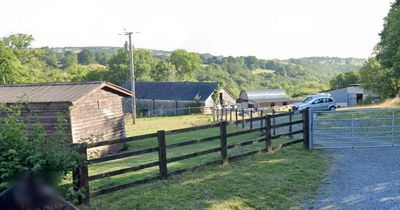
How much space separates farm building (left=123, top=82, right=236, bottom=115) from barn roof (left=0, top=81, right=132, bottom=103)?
27799mm

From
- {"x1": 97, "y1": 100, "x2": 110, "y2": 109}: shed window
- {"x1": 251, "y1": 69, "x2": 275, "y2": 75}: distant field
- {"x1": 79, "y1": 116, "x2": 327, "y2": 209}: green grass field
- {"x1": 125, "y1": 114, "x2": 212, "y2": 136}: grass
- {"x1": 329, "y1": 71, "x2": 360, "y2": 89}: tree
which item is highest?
{"x1": 251, "y1": 69, "x2": 275, "y2": 75}: distant field

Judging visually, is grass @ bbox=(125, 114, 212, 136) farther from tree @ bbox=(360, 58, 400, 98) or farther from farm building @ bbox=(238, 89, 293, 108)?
farm building @ bbox=(238, 89, 293, 108)

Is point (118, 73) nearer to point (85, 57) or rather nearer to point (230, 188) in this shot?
point (85, 57)

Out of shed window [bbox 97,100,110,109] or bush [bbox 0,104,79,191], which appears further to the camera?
shed window [bbox 97,100,110,109]

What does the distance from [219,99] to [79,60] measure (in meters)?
82.0

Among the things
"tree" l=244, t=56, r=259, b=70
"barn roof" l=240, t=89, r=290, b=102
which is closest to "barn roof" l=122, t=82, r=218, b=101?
"barn roof" l=240, t=89, r=290, b=102

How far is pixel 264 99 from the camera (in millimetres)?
63719

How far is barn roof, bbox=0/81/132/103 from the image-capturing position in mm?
17500

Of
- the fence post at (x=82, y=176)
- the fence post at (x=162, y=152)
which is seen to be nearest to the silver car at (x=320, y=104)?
the fence post at (x=162, y=152)

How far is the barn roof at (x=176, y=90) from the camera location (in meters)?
51.2

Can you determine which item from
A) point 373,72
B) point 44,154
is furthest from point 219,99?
point 44,154

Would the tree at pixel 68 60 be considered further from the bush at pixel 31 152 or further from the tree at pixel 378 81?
the bush at pixel 31 152

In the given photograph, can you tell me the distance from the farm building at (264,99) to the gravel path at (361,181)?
50.8 m

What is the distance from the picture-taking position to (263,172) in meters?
8.74
